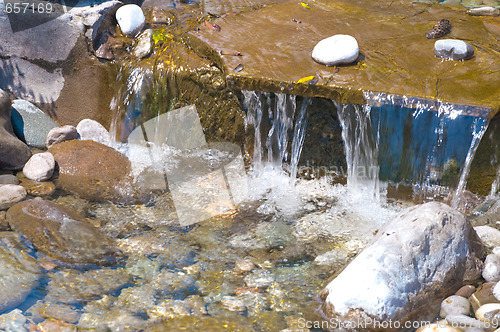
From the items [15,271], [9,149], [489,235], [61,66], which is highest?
[61,66]

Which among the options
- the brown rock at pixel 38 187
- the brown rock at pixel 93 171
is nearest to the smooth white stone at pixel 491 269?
the brown rock at pixel 93 171

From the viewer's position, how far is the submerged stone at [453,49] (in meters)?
4.66

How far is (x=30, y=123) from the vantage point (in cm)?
541

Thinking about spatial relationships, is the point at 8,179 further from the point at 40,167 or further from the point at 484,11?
the point at 484,11

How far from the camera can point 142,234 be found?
13.3 feet

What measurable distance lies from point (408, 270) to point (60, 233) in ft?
8.30

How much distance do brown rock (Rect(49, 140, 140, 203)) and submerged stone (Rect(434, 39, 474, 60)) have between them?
317 centimetres

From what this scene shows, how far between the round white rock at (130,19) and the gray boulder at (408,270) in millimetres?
3686

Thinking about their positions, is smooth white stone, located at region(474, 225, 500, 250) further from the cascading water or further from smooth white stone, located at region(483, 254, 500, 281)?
the cascading water

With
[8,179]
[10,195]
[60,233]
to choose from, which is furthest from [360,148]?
[8,179]

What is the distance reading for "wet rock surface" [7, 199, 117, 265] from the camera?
3.70 meters

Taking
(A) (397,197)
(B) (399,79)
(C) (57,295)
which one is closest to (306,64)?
(B) (399,79)

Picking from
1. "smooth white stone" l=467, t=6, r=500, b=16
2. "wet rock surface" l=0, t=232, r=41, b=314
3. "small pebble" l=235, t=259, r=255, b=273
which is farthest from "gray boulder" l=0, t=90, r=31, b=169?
"smooth white stone" l=467, t=6, r=500, b=16

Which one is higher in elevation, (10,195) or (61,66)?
(61,66)
